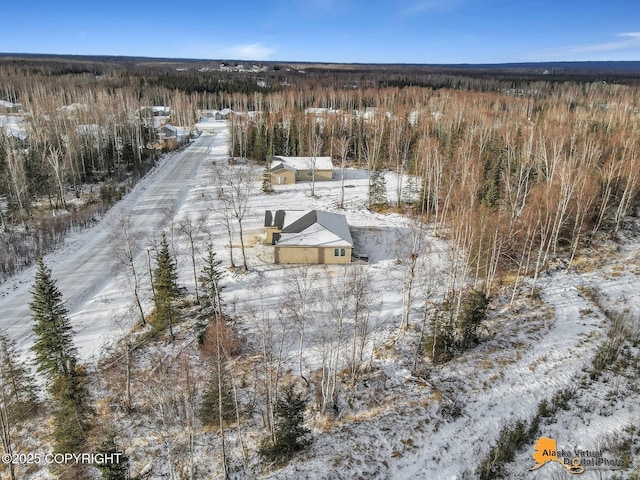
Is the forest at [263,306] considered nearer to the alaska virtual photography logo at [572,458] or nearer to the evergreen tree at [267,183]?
the evergreen tree at [267,183]

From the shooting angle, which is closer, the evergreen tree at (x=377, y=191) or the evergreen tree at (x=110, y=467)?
the evergreen tree at (x=110, y=467)

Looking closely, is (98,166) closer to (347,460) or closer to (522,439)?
(347,460)

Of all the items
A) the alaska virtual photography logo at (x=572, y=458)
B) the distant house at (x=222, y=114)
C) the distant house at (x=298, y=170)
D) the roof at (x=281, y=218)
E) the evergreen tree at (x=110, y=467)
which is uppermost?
the distant house at (x=222, y=114)

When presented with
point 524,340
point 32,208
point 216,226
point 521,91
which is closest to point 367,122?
point 216,226

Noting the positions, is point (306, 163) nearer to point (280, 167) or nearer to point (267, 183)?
point (280, 167)

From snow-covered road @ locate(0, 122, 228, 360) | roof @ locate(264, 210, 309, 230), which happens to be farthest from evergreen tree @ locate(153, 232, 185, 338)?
roof @ locate(264, 210, 309, 230)

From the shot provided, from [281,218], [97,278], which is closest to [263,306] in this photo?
[281,218]

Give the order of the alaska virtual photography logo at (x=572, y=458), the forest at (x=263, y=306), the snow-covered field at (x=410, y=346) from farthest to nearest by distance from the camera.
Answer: the forest at (x=263, y=306) < the snow-covered field at (x=410, y=346) < the alaska virtual photography logo at (x=572, y=458)

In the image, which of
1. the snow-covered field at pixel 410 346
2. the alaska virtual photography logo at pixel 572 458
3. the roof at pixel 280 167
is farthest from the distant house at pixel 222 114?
the alaska virtual photography logo at pixel 572 458
